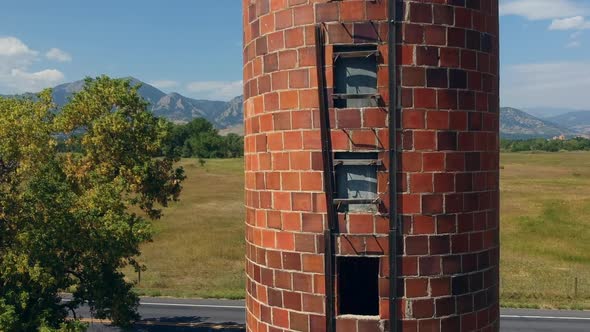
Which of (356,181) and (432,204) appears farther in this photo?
(356,181)

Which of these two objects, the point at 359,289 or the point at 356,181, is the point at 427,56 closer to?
the point at 356,181

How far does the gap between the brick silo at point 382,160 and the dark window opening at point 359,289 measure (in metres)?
1.47

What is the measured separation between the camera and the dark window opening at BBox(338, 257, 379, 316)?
26.6ft

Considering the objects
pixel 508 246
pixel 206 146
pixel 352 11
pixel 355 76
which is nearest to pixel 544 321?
pixel 508 246

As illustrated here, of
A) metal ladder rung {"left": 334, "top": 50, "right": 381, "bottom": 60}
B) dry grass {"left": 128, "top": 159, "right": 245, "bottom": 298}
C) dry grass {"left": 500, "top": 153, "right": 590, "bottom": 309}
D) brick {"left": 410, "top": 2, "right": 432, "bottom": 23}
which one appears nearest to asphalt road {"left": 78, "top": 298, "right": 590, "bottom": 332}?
dry grass {"left": 500, "top": 153, "right": 590, "bottom": 309}

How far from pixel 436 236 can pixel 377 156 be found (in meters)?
1.30

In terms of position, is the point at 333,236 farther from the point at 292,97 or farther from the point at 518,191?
the point at 518,191

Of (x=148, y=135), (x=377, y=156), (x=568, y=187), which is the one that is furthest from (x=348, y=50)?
(x=568, y=187)

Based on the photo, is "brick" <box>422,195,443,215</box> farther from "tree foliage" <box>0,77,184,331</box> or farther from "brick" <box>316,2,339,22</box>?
"tree foliage" <box>0,77,184,331</box>

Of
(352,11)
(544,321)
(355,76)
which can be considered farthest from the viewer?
(544,321)

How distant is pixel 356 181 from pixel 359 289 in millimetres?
Result: 2667

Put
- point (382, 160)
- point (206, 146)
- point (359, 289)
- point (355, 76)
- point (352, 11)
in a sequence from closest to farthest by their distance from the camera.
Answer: point (382, 160)
point (352, 11)
point (355, 76)
point (359, 289)
point (206, 146)

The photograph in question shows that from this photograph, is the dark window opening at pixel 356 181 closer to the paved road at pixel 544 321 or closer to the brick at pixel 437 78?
the brick at pixel 437 78

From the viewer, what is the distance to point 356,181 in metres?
6.58
